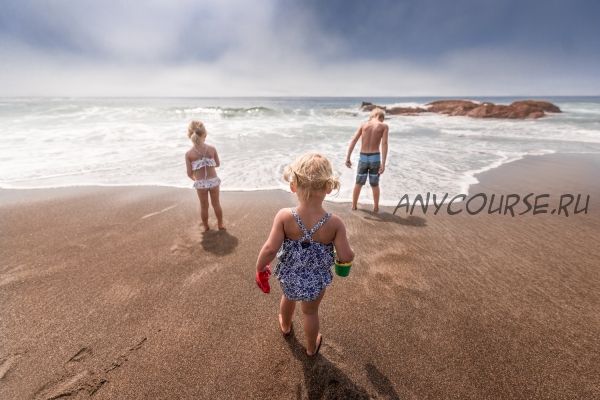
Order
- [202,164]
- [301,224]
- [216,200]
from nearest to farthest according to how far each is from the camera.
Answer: [301,224]
[202,164]
[216,200]

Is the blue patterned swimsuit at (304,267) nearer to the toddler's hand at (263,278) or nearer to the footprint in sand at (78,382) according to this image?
the toddler's hand at (263,278)

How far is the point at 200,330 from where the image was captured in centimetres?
277

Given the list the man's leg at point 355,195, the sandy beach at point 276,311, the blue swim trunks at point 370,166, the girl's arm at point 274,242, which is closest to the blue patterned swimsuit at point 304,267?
the girl's arm at point 274,242

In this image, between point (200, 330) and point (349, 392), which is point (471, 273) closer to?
point (349, 392)

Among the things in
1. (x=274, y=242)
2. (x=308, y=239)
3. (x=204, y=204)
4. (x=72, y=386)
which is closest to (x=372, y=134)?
(x=204, y=204)

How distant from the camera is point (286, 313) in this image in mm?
2607

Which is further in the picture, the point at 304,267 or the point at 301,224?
the point at 304,267

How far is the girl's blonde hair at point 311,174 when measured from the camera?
1911 millimetres

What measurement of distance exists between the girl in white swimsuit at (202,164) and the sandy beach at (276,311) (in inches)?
25.9

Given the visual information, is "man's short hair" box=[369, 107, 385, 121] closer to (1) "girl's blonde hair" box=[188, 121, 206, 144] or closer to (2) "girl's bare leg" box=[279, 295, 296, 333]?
(1) "girl's blonde hair" box=[188, 121, 206, 144]

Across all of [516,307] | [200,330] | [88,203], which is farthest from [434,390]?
[88,203]

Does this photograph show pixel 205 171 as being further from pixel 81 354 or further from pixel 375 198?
pixel 375 198

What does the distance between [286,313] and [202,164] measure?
2702 mm

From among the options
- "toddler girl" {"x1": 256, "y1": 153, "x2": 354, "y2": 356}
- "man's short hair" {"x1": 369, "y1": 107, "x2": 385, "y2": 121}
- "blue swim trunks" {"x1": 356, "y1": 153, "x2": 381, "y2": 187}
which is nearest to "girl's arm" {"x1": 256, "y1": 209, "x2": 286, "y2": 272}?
"toddler girl" {"x1": 256, "y1": 153, "x2": 354, "y2": 356}
